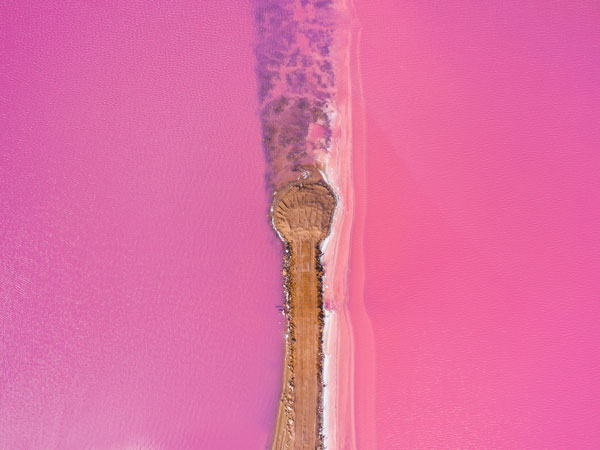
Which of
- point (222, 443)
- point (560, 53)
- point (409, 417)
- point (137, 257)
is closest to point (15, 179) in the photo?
point (137, 257)

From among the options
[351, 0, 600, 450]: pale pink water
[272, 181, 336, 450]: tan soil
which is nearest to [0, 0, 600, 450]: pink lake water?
[351, 0, 600, 450]: pale pink water

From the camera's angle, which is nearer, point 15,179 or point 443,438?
point 443,438

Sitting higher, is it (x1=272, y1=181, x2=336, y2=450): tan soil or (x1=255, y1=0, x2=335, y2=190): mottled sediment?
(x1=255, y1=0, x2=335, y2=190): mottled sediment

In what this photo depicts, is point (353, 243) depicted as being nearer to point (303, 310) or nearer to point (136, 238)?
point (303, 310)

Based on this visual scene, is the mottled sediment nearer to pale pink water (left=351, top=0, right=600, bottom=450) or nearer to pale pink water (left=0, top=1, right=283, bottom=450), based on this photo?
pale pink water (left=0, top=1, right=283, bottom=450)

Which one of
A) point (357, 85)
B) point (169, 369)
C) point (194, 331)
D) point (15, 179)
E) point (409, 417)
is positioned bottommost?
point (409, 417)

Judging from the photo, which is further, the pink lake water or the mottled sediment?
the mottled sediment

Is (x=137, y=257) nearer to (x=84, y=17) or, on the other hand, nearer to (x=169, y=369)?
(x=169, y=369)
